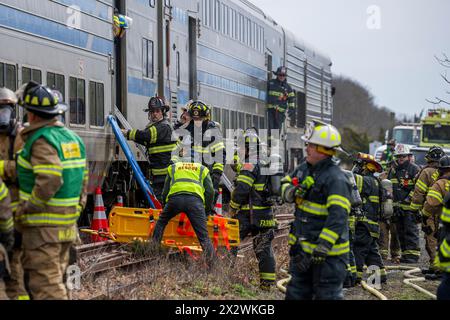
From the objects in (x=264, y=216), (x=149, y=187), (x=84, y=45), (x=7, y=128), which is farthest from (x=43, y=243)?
(x=149, y=187)

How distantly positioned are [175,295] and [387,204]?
13.3 feet

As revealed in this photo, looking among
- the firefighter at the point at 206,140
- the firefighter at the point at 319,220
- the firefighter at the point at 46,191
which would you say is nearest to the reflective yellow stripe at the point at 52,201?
the firefighter at the point at 46,191

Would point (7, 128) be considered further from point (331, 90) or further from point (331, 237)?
point (331, 90)

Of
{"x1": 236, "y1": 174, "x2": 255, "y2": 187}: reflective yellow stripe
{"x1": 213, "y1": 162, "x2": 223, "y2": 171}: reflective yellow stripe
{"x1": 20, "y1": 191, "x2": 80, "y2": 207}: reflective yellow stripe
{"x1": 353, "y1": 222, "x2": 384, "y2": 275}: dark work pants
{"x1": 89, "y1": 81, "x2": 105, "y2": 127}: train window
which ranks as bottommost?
{"x1": 353, "y1": 222, "x2": 384, "y2": 275}: dark work pants

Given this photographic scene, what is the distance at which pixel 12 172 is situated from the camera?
6832 millimetres

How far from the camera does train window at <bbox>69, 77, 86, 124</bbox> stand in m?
11.8

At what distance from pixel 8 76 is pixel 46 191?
13.2 feet

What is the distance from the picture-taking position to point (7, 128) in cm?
716

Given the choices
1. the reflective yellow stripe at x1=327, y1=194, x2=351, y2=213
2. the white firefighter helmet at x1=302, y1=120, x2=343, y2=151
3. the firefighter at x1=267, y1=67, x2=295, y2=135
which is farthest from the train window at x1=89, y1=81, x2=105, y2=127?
the firefighter at x1=267, y1=67, x2=295, y2=135

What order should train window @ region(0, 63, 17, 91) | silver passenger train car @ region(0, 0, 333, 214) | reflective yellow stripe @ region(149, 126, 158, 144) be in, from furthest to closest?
reflective yellow stripe @ region(149, 126, 158, 144) < silver passenger train car @ region(0, 0, 333, 214) < train window @ region(0, 63, 17, 91)

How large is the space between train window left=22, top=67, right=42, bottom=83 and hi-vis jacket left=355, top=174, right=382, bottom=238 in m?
4.13

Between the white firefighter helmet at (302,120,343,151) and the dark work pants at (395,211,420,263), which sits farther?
the dark work pants at (395,211,420,263)

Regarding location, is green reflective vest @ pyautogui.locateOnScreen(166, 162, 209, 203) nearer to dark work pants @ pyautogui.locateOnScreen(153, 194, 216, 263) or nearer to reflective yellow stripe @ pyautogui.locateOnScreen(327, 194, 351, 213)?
dark work pants @ pyautogui.locateOnScreen(153, 194, 216, 263)

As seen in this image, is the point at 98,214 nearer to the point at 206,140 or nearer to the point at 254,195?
the point at 206,140
